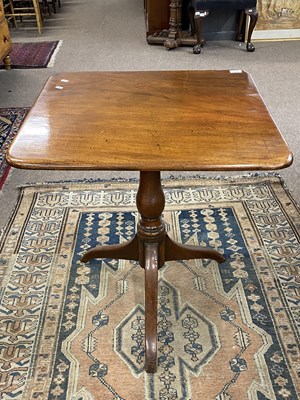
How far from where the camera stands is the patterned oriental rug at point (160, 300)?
1.61 m

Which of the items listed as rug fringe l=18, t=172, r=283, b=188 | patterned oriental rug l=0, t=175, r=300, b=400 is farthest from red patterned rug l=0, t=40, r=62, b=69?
patterned oriental rug l=0, t=175, r=300, b=400

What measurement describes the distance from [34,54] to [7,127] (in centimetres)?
183

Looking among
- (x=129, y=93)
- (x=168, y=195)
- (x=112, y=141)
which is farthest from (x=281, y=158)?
(x=168, y=195)

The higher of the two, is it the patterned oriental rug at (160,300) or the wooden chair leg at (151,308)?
the wooden chair leg at (151,308)

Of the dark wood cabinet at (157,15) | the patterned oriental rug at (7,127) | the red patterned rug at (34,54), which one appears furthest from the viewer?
the dark wood cabinet at (157,15)

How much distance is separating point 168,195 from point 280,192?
0.61 metres

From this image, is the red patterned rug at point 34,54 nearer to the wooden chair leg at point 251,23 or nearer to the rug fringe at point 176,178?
the wooden chair leg at point 251,23

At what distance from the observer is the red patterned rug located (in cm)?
456

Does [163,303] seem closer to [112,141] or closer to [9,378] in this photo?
[9,378]

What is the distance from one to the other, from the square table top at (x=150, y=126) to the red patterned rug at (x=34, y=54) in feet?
9.84

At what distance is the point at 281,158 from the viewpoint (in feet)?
4.04

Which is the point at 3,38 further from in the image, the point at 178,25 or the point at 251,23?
the point at 251,23

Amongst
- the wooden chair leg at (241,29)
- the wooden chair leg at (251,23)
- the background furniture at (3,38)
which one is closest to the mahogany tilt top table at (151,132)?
the background furniture at (3,38)

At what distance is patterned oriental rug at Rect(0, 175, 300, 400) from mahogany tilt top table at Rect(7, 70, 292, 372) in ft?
0.47
